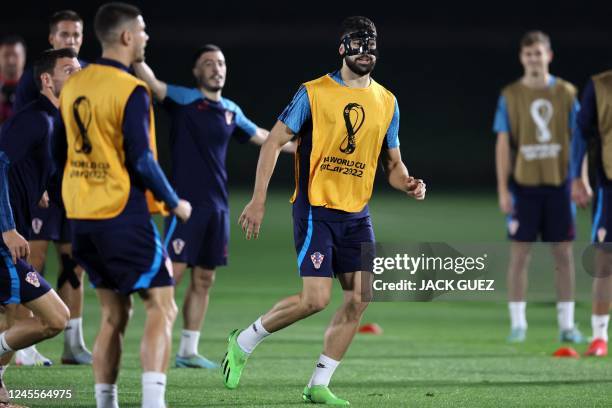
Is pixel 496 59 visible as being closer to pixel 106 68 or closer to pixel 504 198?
pixel 504 198

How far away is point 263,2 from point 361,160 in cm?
2376

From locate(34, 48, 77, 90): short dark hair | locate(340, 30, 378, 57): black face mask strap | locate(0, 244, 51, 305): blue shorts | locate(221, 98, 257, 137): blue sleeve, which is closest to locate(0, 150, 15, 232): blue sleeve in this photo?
locate(0, 244, 51, 305): blue shorts

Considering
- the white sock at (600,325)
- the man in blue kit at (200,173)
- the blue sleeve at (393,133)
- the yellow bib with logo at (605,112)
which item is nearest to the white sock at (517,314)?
the white sock at (600,325)

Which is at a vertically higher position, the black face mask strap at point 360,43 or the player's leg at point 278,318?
the black face mask strap at point 360,43

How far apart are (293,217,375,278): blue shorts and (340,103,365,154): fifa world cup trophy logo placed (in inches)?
17.6

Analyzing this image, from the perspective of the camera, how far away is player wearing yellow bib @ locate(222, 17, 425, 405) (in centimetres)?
705

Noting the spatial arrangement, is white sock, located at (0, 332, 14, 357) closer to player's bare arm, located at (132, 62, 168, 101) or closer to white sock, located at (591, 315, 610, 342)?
player's bare arm, located at (132, 62, 168, 101)

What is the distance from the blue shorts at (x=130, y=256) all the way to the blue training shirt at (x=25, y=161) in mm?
688

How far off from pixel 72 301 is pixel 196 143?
1457 millimetres

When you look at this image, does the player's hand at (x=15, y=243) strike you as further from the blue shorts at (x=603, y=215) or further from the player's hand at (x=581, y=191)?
the blue shorts at (x=603, y=215)

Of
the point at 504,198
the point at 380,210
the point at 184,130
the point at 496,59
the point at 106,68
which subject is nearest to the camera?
the point at 106,68

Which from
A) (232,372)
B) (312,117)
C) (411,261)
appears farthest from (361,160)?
(411,261)

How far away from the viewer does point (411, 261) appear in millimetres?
9055

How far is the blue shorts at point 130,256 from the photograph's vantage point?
5738mm
